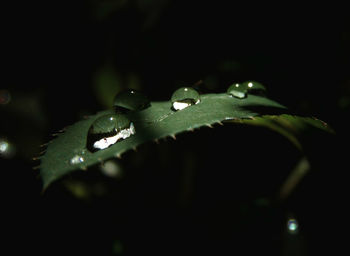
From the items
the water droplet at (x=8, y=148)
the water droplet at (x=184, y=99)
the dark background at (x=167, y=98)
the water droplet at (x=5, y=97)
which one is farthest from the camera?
the water droplet at (x=5, y=97)

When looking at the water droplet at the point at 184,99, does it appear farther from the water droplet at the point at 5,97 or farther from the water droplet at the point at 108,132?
the water droplet at the point at 5,97

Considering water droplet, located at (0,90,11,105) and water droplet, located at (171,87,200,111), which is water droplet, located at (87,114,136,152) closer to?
water droplet, located at (171,87,200,111)

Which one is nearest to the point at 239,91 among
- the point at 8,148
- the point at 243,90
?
the point at 243,90

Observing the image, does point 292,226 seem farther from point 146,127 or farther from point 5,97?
point 5,97

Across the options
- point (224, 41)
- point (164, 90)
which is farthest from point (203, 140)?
Result: point (224, 41)

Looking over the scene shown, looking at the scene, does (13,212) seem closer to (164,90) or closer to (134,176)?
(134,176)

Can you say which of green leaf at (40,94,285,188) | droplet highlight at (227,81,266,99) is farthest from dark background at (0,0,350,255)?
green leaf at (40,94,285,188)

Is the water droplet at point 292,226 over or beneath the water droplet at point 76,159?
beneath

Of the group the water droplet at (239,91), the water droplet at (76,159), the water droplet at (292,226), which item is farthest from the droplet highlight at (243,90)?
the water droplet at (292,226)
